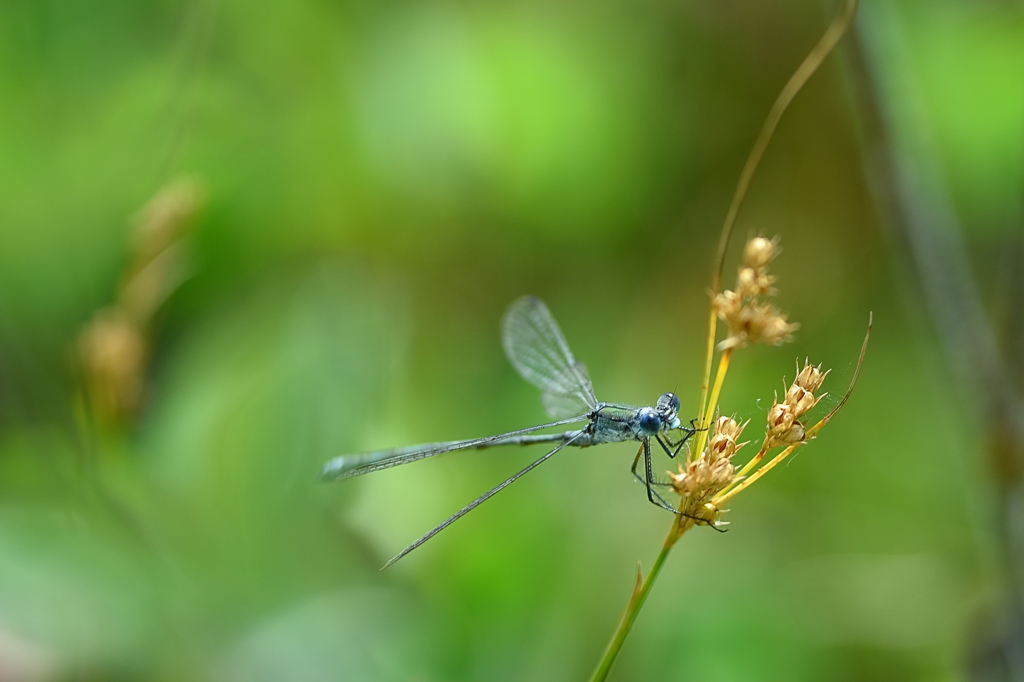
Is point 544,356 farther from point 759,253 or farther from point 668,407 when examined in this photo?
point 759,253

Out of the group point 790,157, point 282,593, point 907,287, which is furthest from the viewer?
point 790,157

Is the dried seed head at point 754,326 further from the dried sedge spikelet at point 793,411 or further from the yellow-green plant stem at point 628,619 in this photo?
the yellow-green plant stem at point 628,619

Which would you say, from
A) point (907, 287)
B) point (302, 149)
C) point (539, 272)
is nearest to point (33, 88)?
point (302, 149)

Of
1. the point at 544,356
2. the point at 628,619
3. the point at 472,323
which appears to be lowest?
the point at 628,619

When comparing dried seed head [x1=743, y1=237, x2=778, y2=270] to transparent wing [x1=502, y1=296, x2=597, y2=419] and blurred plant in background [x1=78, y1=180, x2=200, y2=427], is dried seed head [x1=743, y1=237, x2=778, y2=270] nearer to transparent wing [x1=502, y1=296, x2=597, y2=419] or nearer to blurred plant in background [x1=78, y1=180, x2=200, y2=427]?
transparent wing [x1=502, y1=296, x2=597, y2=419]

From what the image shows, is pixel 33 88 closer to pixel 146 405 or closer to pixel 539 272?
pixel 146 405

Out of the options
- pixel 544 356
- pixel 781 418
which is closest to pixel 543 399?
pixel 544 356
